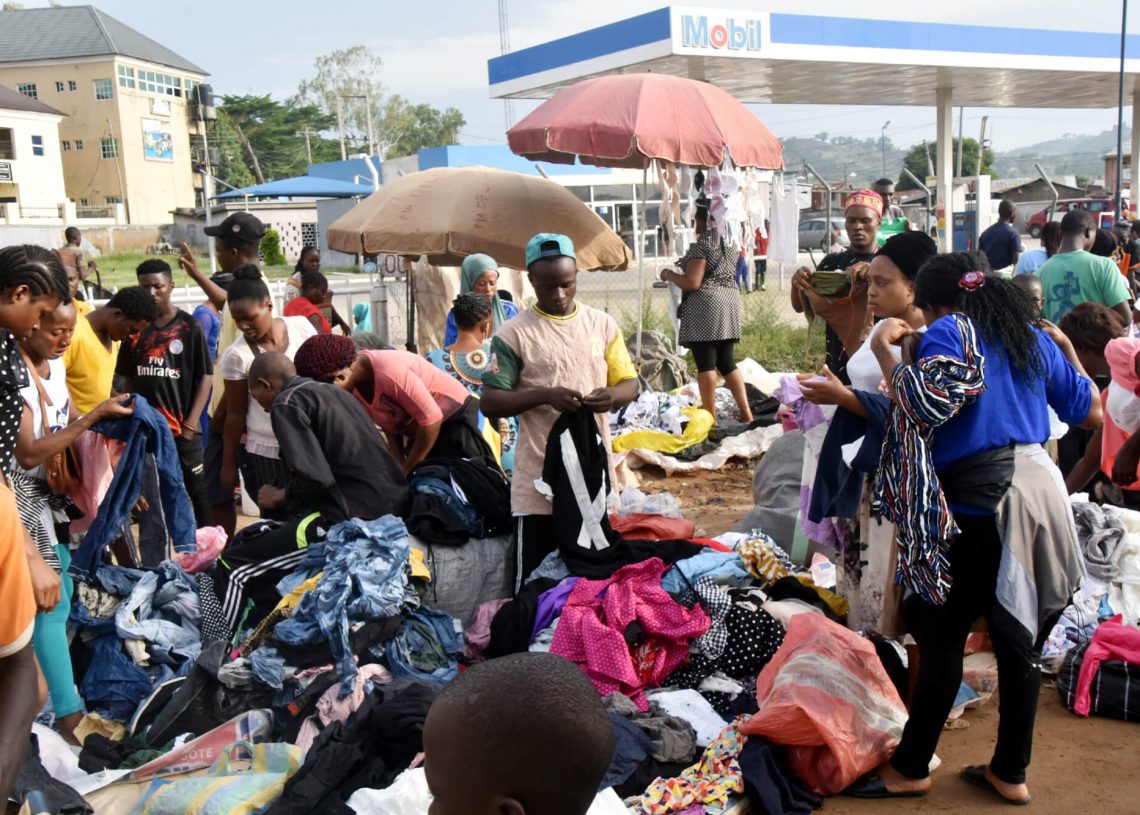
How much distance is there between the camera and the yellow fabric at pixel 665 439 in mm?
8398

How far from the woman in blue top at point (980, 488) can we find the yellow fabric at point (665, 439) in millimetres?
4927

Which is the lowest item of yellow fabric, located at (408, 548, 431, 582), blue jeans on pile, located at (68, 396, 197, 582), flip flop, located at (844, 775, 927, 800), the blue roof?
flip flop, located at (844, 775, 927, 800)

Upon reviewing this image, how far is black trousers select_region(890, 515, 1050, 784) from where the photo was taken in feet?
10.9

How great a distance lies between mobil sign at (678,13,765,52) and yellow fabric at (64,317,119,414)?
16.5 meters

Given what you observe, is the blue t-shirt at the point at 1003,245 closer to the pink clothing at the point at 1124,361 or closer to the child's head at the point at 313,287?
the pink clothing at the point at 1124,361

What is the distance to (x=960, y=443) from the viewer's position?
330 centimetres

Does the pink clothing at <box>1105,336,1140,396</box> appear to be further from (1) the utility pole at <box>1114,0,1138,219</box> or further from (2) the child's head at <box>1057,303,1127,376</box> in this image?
(1) the utility pole at <box>1114,0,1138,219</box>

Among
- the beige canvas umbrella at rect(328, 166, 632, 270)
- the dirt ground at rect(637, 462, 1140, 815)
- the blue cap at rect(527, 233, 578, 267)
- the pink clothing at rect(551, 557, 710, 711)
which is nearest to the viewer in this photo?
Result: the dirt ground at rect(637, 462, 1140, 815)

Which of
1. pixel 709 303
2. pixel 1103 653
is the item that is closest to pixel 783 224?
pixel 709 303

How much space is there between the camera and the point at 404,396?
496cm

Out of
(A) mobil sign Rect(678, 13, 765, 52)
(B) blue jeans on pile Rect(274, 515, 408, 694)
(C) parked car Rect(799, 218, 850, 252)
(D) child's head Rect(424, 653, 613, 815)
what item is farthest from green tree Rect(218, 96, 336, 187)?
(D) child's head Rect(424, 653, 613, 815)

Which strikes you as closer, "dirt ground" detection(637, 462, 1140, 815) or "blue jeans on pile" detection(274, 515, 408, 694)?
"dirt ground" detection(637, 462, 1140, 815)

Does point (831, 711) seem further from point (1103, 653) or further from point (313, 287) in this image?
point (313, 287)

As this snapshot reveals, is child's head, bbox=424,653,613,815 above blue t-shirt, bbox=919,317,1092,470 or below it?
below
